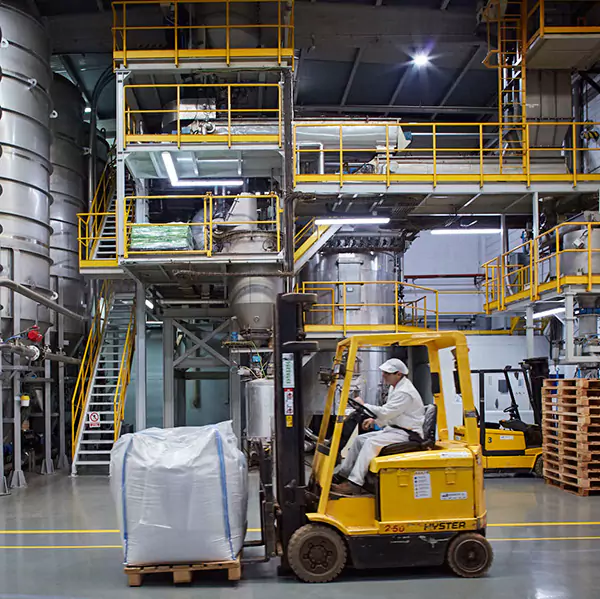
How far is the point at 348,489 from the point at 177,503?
1.71 meters

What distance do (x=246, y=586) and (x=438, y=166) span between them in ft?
34.5

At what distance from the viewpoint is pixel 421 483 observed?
6465mm

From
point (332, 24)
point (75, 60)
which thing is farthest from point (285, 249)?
point (75, 60)

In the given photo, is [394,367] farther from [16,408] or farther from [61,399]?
[61,399]

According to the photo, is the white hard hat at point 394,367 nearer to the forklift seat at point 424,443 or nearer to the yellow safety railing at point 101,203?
the forklift seat at point 424,443

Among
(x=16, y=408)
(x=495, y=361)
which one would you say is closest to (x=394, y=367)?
(x=16, y=408)

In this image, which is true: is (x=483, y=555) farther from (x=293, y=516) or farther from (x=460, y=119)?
A: (x=460, y=119)

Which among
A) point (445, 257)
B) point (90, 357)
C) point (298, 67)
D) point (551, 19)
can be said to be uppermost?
point (298, 67)

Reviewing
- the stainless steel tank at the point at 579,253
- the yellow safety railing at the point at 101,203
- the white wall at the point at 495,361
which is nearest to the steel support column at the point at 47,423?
the yellow safety railing at the point at 101,203

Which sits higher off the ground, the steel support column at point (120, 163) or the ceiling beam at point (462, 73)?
the ceiling beam at point (462, 73)

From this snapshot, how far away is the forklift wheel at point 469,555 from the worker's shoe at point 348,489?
40.1 inches

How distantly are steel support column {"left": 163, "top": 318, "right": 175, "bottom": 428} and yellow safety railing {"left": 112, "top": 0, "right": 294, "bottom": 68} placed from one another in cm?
617

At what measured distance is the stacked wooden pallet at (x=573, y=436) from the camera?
11.5m

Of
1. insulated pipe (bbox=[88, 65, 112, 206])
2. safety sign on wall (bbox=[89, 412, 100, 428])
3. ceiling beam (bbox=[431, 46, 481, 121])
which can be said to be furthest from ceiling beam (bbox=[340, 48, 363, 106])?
safety sign on wall (bbox=[89, 412, 100, 428])
